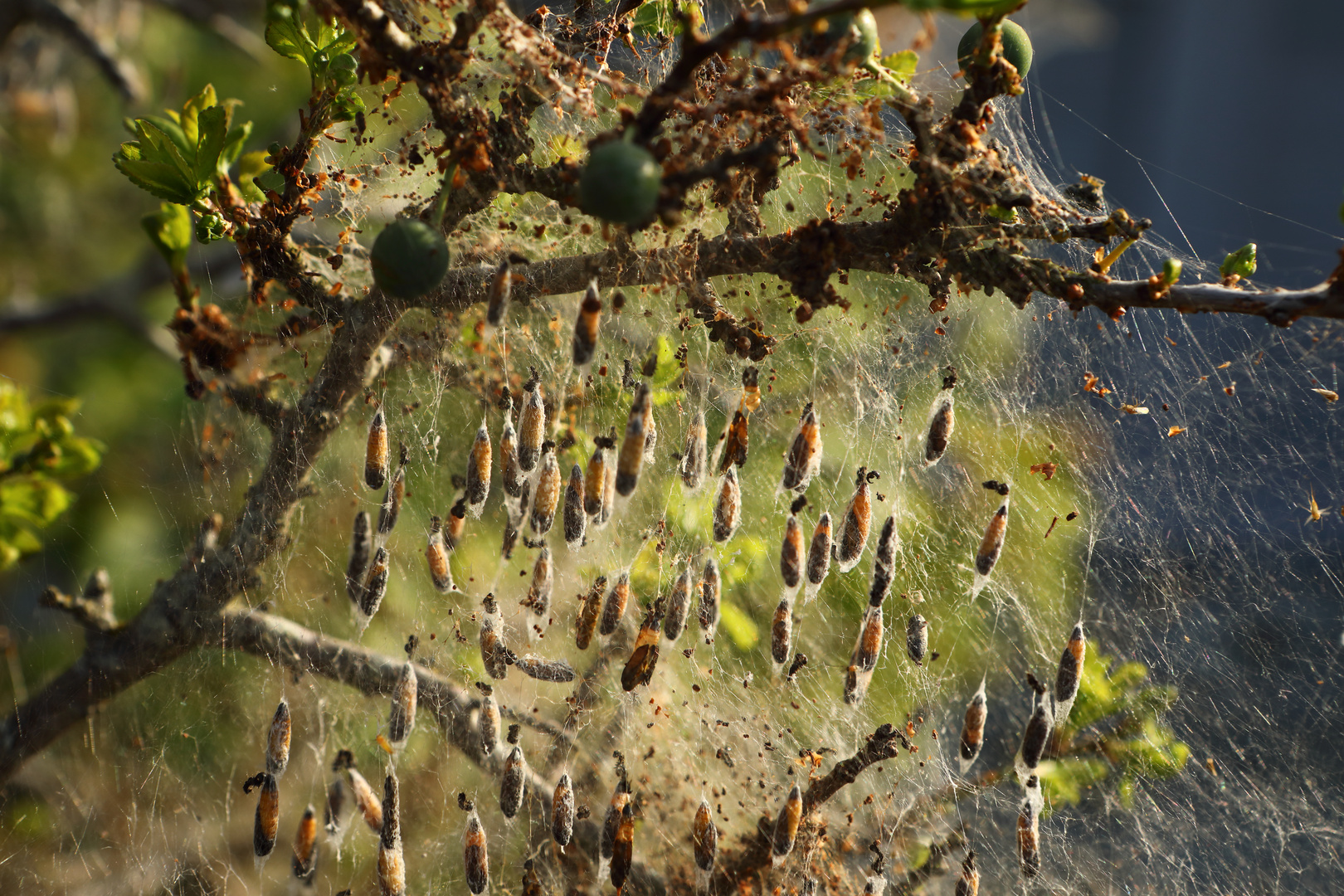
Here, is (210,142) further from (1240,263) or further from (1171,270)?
(1240,263)

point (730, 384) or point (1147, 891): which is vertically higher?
point (730, 384)

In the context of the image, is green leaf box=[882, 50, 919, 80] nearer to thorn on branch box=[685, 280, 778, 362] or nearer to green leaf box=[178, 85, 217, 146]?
thorn on branch box=[685, 280, 778, 362]

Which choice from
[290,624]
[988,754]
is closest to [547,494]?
[290,624]

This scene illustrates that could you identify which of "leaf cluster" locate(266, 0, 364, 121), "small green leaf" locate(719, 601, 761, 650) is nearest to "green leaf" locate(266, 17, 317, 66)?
"leaf cluster" locate(266, 0, 364, 121)

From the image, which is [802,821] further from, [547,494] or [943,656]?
[547,494]

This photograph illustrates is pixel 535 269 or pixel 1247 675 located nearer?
pixel 535 269

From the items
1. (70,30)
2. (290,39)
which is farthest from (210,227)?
(70,30)
